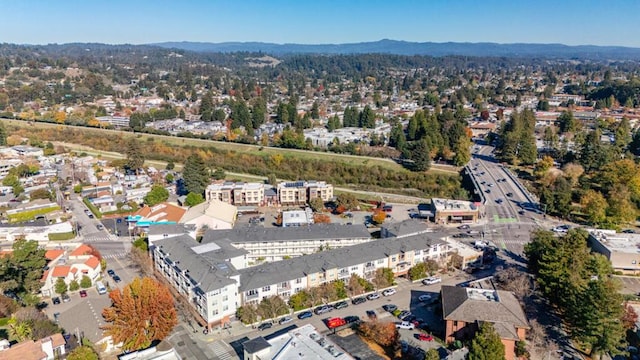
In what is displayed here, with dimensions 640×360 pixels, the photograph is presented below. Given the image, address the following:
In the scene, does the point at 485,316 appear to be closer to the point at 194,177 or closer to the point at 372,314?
the point at 372,314

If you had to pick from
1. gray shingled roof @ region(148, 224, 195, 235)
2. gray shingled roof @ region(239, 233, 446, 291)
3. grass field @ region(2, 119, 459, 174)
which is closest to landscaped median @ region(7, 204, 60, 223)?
gray shingled roof @ region(148, 224, 195, 235)

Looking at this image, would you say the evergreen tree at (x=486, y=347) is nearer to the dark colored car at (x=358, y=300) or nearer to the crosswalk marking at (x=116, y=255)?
the dark colored car at (x=358, y=300)

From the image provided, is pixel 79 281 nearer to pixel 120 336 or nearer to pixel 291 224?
pixel 120 336

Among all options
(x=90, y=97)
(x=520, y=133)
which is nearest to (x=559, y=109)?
(x=520, y=133)

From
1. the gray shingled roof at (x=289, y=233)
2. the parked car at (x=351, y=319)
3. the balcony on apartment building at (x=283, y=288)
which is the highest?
the gray shingled roof at (x=289, y=233)

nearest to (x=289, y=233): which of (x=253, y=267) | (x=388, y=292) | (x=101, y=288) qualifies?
(x=253, y=267)

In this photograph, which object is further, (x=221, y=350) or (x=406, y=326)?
(x=406, y=326)

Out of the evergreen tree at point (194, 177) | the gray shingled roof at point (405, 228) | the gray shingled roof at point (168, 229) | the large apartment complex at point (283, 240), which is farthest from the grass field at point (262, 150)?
the gray shingled roof at point (168, 229)
